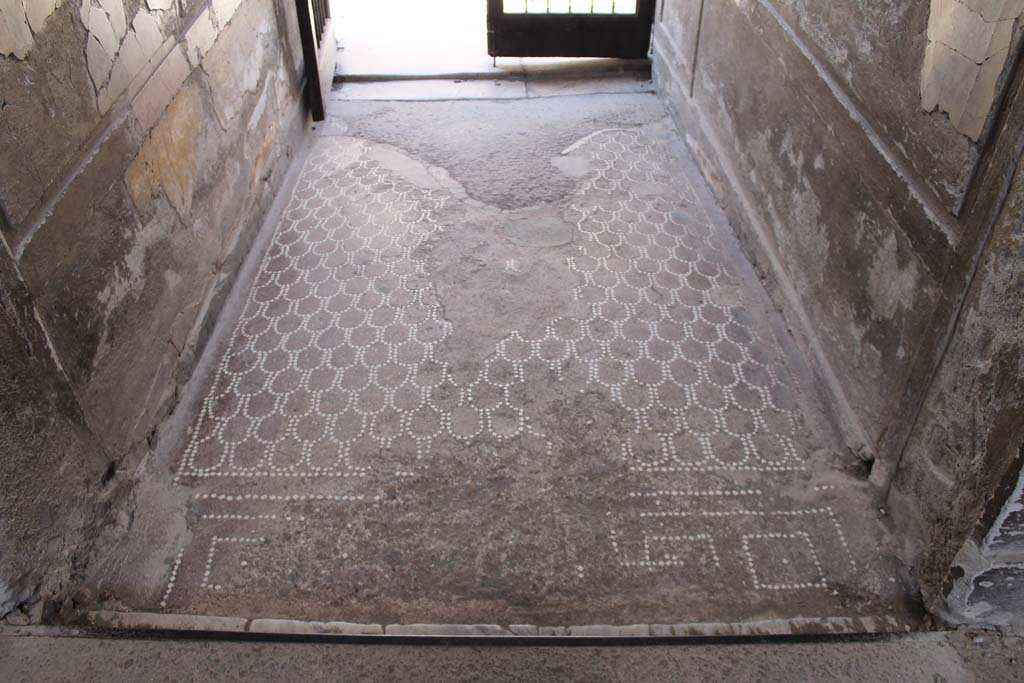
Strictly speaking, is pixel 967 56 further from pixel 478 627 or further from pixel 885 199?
pixel 478 627

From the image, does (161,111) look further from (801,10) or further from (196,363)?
(801,10)

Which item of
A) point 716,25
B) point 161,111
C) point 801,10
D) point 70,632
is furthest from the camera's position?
point 716,25

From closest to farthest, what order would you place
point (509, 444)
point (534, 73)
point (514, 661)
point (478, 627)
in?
point (514, 661) < point (478, 627) < point (509, 444) < point (534, 73)

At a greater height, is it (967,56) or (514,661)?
(967,56)

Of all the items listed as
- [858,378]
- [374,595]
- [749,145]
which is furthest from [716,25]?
[374,595]

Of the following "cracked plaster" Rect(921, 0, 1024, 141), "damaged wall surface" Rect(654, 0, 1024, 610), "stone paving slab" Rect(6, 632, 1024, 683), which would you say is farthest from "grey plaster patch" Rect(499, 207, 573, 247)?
"stone paving slab" Rect(6, 632, 1024, 683)

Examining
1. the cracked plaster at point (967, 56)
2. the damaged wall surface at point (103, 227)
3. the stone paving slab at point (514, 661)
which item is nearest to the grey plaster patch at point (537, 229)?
the damaged wall surface at point (103, 227)

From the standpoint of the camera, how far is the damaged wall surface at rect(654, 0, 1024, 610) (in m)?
1.70

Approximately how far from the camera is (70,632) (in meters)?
1.77

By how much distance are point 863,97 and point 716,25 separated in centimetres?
154

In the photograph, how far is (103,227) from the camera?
2.10 meters

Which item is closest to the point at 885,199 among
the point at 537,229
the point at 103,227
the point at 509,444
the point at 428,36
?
the point at 509,444

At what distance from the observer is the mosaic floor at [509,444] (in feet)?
6.41

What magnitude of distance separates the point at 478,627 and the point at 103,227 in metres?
1.47
